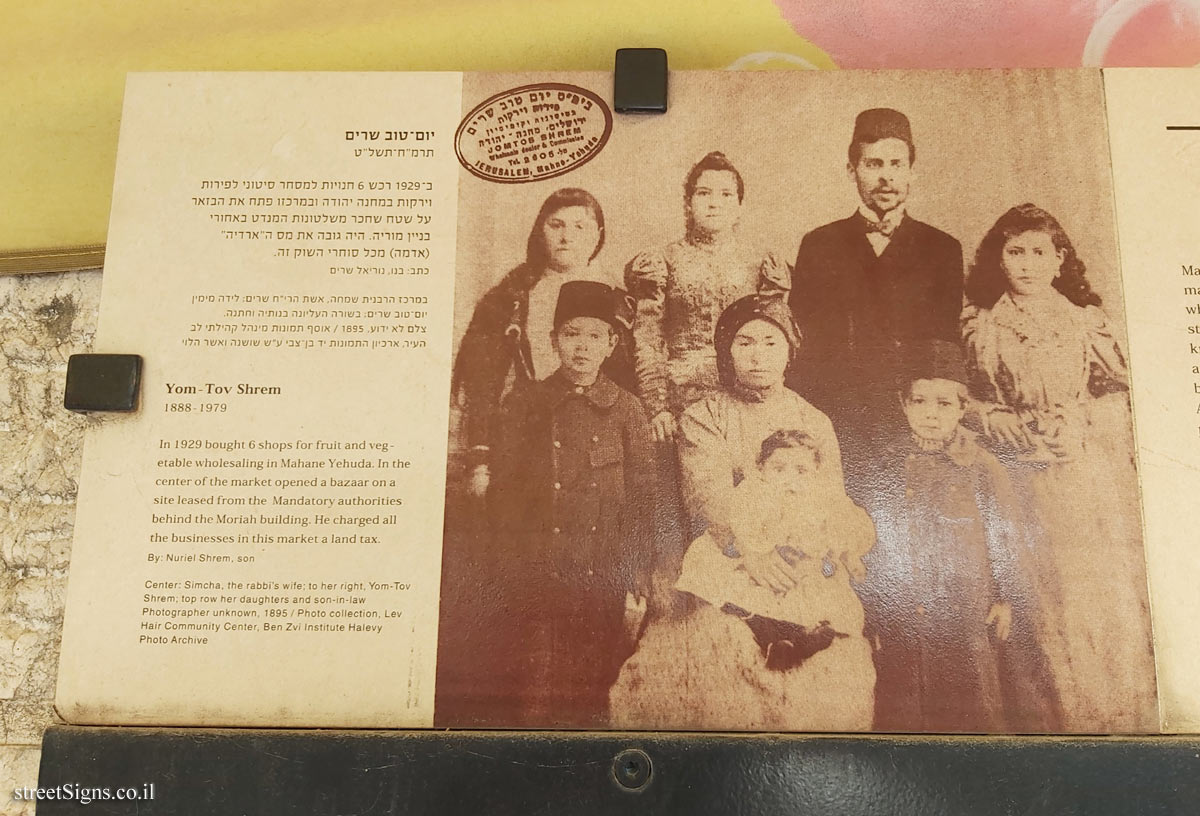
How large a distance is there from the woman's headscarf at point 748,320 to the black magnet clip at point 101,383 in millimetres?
884

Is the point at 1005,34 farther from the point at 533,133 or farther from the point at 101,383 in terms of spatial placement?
the point at 101,383

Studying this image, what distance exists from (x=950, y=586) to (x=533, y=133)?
936mm

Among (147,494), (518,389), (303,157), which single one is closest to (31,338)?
(147,494)

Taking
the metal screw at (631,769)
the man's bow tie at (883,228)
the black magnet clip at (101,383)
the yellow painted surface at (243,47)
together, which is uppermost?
the yellow painted surface at (243,47)

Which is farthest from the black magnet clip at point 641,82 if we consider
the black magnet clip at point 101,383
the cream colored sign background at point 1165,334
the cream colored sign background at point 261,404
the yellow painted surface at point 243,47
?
the black magnet clip at point 101,383

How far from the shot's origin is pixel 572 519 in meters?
1.35

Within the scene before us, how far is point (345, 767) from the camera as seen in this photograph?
49.3 inches

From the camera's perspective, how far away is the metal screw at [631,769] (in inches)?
48.9

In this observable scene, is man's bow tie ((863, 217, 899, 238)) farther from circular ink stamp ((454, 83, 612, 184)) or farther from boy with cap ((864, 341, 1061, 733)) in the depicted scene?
circular ink stamp ((454, 83, 612, 184))

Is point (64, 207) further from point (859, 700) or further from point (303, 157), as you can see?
point (859, 700)

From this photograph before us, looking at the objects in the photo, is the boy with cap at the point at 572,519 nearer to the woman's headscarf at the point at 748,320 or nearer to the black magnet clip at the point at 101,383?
the woman's headscarf at the point at 748,320

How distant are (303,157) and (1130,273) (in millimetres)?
1302

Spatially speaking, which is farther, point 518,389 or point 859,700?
point 518,389

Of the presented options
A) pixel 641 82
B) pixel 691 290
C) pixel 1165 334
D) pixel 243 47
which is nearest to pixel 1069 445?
pixel 1165 334
